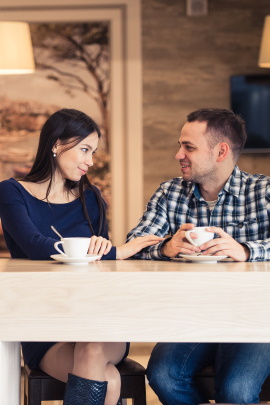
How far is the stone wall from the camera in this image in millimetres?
4926

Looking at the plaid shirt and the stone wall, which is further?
the stone wall

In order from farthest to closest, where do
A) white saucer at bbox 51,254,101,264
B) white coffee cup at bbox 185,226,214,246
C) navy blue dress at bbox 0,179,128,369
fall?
navy blue dress at bbox 0,179,128,369
white coffee cup at bbox 185,226,214,246
white saucer at bbox 51,254,101,264

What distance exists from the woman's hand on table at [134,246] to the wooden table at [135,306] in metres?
0.51

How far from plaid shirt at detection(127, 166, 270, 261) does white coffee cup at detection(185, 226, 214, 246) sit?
1.30 ft

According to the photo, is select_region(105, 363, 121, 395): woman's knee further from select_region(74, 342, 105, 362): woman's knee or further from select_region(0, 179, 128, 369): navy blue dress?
select_region(0, 179, 128, 369): navy blue dress

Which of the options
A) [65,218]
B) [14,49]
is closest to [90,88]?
[14,49]

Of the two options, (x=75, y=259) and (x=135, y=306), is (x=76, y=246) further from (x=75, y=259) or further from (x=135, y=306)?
(x=135, y=306)

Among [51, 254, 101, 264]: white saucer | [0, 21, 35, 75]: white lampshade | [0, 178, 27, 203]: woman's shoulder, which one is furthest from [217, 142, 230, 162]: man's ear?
[0, 21, 35, 75]: white lampshade

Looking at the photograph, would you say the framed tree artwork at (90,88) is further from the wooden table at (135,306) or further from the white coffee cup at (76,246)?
the wooden table at (135,306)

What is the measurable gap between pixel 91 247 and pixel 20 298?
414 mm

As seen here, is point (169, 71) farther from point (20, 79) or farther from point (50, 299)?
point (50, 299)

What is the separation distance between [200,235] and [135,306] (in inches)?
14.8

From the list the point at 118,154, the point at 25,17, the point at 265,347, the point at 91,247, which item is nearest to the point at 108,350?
the point at 91,247

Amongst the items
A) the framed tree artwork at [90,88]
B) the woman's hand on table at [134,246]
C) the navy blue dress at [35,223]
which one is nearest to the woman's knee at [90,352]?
the navy blue dress at [35,223]
